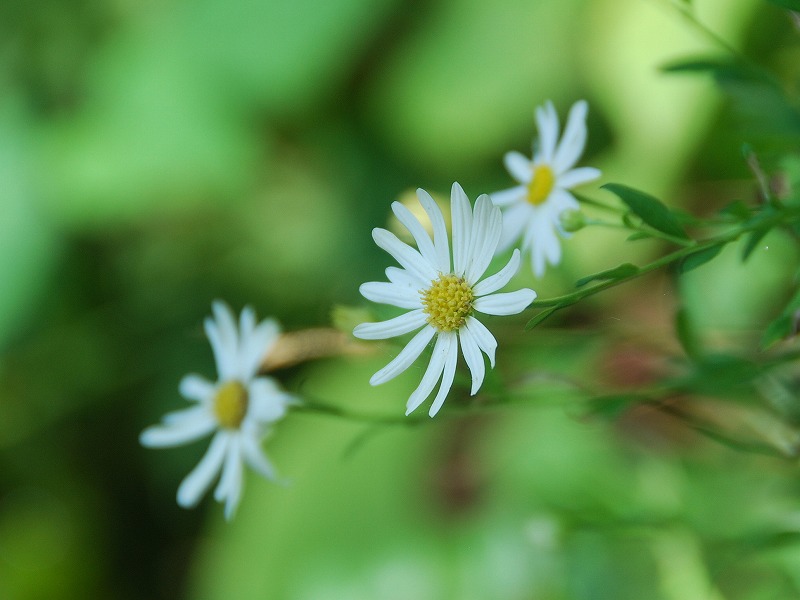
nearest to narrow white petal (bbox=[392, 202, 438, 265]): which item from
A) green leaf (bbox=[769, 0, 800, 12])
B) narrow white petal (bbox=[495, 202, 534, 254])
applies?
narrow white petal (bbox=[495, 202, 534, 254])

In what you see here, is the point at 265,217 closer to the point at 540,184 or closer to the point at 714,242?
the point at 540,184

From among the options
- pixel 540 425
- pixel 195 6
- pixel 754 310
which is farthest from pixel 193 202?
pixel 754 310

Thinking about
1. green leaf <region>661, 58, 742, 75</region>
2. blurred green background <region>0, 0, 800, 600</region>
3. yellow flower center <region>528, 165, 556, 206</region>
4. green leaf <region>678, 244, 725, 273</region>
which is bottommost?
green leaf <region>678, 244, 725, 273</region>

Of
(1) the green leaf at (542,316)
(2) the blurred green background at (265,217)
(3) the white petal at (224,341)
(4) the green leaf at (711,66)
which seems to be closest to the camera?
(1) the green leaf at (542,316)

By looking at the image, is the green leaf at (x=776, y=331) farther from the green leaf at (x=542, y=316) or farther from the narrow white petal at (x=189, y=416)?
the narrow white petal at (x=189, y=416)

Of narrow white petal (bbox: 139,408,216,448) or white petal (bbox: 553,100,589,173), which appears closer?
white petal (bbox: 553,100,589,173)

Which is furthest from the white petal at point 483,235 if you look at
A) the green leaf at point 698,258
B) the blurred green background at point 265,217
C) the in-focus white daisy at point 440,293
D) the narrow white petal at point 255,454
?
the blurred green background at point 265,217

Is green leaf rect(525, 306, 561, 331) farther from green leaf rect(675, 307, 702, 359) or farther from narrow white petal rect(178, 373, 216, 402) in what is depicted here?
narrow white petal rect(178, 373, 216, 402)
